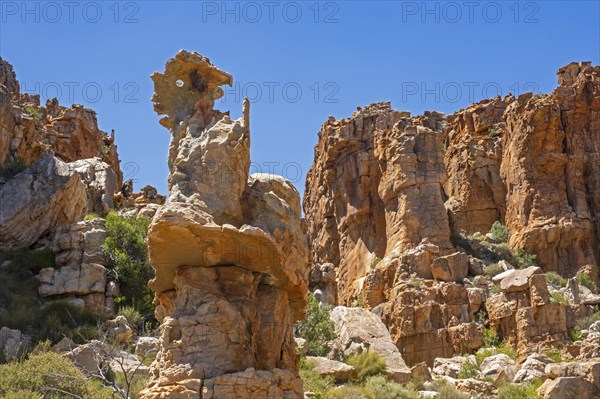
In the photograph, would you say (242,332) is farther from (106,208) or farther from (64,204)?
(106,208)

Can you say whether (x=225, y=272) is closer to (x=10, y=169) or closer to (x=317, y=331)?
(x=317, y=331)

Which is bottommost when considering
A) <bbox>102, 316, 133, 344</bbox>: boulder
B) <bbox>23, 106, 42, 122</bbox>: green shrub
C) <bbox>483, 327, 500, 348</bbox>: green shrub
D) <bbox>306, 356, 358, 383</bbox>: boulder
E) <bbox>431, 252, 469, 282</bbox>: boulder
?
<bbox>306, 356, 358, 383</bbox>: boulder

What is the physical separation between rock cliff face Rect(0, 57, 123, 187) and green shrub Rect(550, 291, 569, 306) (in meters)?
19.0

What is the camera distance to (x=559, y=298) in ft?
105

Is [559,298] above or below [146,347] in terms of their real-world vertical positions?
above

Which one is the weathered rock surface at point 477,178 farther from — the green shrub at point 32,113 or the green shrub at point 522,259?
the green shrub at point 32,113

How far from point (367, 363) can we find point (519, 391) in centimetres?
403

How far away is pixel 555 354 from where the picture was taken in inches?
1120

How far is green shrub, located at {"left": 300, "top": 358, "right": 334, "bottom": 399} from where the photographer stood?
18991mm

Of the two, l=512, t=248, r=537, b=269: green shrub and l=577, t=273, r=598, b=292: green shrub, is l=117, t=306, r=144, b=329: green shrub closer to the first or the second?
l=512, t=248, r=537, b=269: green shrub

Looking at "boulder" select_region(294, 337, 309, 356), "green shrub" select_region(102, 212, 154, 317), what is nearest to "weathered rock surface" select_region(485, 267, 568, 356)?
"boulder" select_region(294, 337, 309, 356)

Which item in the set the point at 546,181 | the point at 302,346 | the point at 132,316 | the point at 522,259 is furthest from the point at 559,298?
the point at 132,316

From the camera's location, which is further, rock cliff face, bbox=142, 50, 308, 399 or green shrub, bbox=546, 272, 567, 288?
green shrub, bbox=546, 272, 567, 288

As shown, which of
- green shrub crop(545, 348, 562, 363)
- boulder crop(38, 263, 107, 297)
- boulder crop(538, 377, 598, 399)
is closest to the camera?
boulder crop(538, 377, 598, 399)
